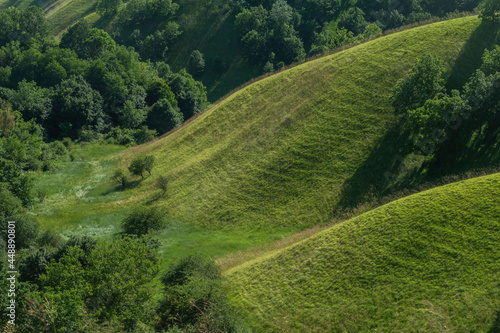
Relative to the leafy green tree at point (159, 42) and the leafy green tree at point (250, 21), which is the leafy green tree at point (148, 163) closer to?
the leafy green tree at point (159, 42)

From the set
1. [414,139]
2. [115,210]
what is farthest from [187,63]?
[414,139]

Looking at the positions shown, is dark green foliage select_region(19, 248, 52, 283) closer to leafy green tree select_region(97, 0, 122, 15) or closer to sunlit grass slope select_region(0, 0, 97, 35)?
sunlit grass slope select_region(0, 0, 97, 35)

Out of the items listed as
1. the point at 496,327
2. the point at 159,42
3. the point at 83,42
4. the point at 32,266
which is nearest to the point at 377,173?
the point at 496,327

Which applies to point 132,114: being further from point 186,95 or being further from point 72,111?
point 186,95

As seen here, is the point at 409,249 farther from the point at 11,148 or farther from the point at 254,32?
the point at 254,32

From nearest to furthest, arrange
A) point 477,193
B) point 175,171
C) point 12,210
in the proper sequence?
point 477,193, point 12,210, point 175,171

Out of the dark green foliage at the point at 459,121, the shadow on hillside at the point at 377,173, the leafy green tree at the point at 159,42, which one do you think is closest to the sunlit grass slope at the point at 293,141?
the shadow on hillside at the point at 377,173
